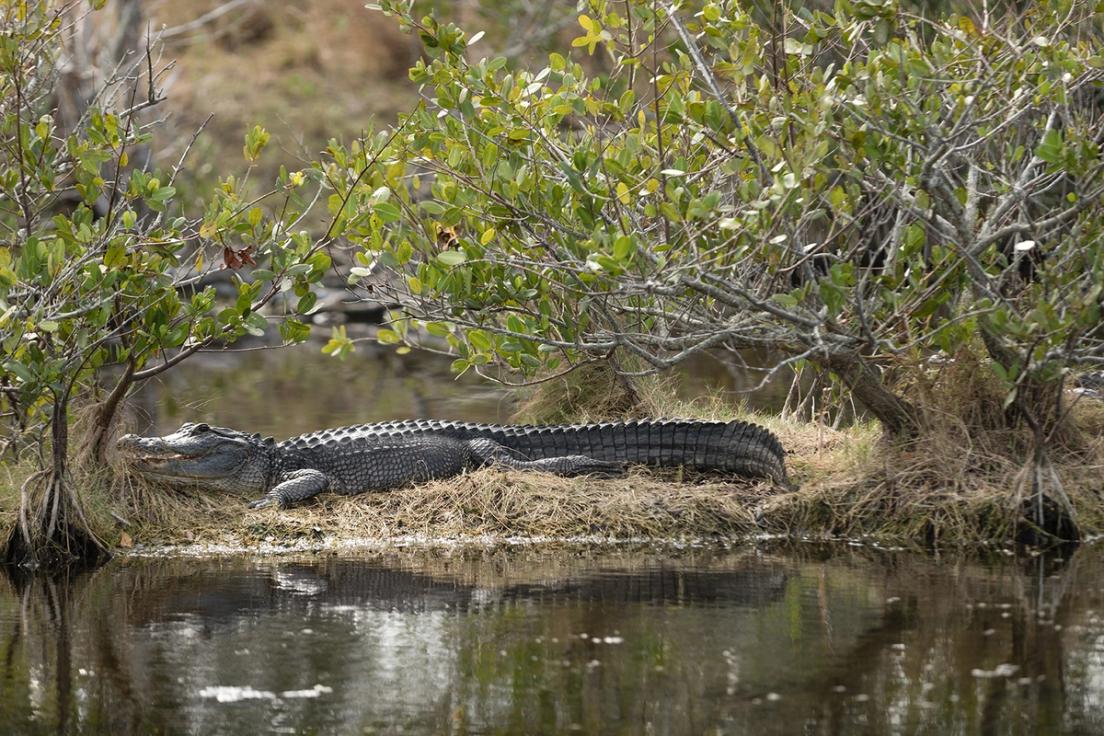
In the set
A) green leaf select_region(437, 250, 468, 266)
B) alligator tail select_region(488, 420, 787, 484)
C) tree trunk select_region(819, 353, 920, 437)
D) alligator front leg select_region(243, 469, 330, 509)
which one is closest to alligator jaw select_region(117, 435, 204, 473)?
alligator front leg select_region(243, 469, 330, 509)

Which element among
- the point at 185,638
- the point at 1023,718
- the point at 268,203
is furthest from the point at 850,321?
the point at 268,203

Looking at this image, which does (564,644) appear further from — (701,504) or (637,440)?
(637,440)

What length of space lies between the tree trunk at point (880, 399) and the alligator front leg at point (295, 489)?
3.58 meters

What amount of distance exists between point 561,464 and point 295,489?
6.17 feet

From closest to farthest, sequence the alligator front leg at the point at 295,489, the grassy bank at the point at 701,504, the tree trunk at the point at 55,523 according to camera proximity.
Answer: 1. the tree trunk at the point at 55,523
2. the grassy bank at the point at 701,504
3. the alligator front leg at the point at 295,489

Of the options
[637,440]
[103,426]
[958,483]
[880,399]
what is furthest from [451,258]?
[958,483]

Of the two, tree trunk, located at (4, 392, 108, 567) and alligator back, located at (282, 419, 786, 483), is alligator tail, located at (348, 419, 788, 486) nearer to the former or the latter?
alligator back, located at (282, 419, 786, 483)

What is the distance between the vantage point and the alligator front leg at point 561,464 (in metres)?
10.6

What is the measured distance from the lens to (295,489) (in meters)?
10.4

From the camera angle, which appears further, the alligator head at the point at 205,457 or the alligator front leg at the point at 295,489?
the alligator front leg at the point at 295,489

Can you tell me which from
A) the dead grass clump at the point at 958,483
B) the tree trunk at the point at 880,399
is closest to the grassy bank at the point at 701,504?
the dead grass clump at the point at 958,483

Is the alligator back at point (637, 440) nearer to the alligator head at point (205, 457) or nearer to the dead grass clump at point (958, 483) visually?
the alligator head at point (205, 457)

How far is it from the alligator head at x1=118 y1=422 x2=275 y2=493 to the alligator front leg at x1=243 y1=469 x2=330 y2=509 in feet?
0.72

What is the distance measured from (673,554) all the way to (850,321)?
1836 millimetres
